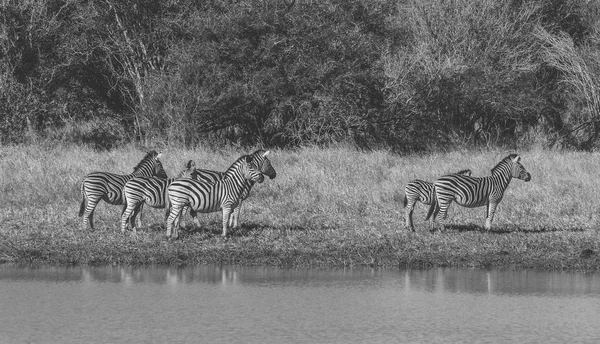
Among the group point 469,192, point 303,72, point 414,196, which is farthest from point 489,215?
point 303,72

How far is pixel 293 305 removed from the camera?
1118cm

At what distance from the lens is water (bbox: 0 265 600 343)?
31.8 ft

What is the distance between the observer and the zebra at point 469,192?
50.8 feet

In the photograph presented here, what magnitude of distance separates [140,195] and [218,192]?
47.1 inches

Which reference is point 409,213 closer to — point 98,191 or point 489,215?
point 489,215

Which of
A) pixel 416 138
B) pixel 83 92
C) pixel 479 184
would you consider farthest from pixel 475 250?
pixel 83 92

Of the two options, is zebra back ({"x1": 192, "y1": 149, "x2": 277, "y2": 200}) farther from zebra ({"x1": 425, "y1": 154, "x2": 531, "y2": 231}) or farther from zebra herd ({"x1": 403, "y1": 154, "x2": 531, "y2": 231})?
zebra ({"x1": 425, "y1": 154, "x2": 531, "y2": 231})

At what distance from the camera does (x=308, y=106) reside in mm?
28578

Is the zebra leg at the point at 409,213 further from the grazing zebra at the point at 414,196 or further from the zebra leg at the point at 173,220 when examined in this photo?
the zebra leg at the point at 173,220

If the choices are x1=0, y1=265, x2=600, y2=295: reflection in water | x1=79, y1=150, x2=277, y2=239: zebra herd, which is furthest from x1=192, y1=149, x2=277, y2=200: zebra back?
x1=0, y1=265, x2=600, y2=295: reflection in water

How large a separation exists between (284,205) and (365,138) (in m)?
12.5

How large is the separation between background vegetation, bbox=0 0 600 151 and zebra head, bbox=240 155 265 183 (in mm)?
11222

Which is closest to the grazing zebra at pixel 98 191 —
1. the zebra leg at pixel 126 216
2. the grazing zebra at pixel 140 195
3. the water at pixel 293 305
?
the grazing zebra at pixel 140 195

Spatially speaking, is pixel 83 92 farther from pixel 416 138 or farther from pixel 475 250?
pixel 475 250
